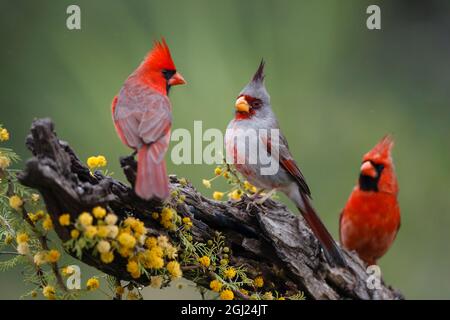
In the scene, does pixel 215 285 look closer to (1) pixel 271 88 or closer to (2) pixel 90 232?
(2) pixel 90 232

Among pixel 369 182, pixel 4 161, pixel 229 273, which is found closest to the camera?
pixel 4 161

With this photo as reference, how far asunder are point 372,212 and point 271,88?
1.39 metres

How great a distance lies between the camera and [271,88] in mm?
4805

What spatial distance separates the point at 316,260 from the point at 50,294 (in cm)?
118

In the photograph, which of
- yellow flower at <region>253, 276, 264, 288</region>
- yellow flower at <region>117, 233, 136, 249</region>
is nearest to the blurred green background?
yellow flower at <region>253, 276, 264, 288</region>

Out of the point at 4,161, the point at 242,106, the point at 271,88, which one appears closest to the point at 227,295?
the point at 4,161

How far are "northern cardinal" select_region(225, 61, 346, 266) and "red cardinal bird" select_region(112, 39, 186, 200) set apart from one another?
33 cm

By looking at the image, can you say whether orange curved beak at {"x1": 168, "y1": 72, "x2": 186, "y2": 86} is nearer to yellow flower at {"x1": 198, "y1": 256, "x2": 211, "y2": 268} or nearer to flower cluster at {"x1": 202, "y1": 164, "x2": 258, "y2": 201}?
flower cluster at {"x1": 202, "y1": 164, "x2": 258, "y2": 201}

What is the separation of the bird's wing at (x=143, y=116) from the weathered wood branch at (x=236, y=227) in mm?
198

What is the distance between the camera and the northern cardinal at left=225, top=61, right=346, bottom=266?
2.90m

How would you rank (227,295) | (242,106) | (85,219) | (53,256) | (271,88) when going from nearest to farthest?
(85,219) < (53,256) < (227,295) < (242,106) < (271,88)

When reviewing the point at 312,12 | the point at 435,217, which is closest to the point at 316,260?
the point at 435,217

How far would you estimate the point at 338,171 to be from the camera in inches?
184
